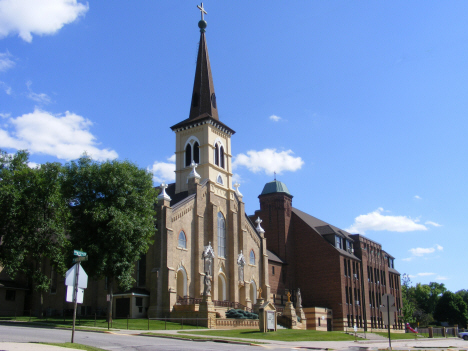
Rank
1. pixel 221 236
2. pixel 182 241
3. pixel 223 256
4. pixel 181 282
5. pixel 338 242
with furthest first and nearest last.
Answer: pixel 338 242 < pixel 221 236 < pixel 223 256 < pixel 182 241 < pixel 181 282

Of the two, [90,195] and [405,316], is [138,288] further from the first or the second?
[405,316]

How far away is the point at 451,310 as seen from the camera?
10269 cm

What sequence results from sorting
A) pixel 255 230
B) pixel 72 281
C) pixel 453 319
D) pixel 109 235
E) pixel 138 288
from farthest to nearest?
pixel 453 319
pixel 255 230
pixel 138 288
pixel 109 235
pixel 72 281

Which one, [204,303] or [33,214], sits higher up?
[33,214]

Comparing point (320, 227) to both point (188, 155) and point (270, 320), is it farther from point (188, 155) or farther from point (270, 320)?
point (270, 320)

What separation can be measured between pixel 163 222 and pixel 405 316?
52442 millimetres

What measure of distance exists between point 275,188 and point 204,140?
1618 cm

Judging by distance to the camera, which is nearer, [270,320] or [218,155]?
[270,320]

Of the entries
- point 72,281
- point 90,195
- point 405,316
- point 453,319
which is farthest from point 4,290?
point 453,319

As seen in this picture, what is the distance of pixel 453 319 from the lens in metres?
102

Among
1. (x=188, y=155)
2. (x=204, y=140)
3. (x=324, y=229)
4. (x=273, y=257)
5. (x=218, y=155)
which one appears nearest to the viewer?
(x=204, y=140)

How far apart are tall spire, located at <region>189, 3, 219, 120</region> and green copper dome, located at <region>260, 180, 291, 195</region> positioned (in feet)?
46.7

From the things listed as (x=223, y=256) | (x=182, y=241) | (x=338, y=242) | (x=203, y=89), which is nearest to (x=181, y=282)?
(x=182, y=241)

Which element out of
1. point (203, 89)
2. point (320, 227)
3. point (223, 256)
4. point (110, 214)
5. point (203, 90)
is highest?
point (203, 89)
